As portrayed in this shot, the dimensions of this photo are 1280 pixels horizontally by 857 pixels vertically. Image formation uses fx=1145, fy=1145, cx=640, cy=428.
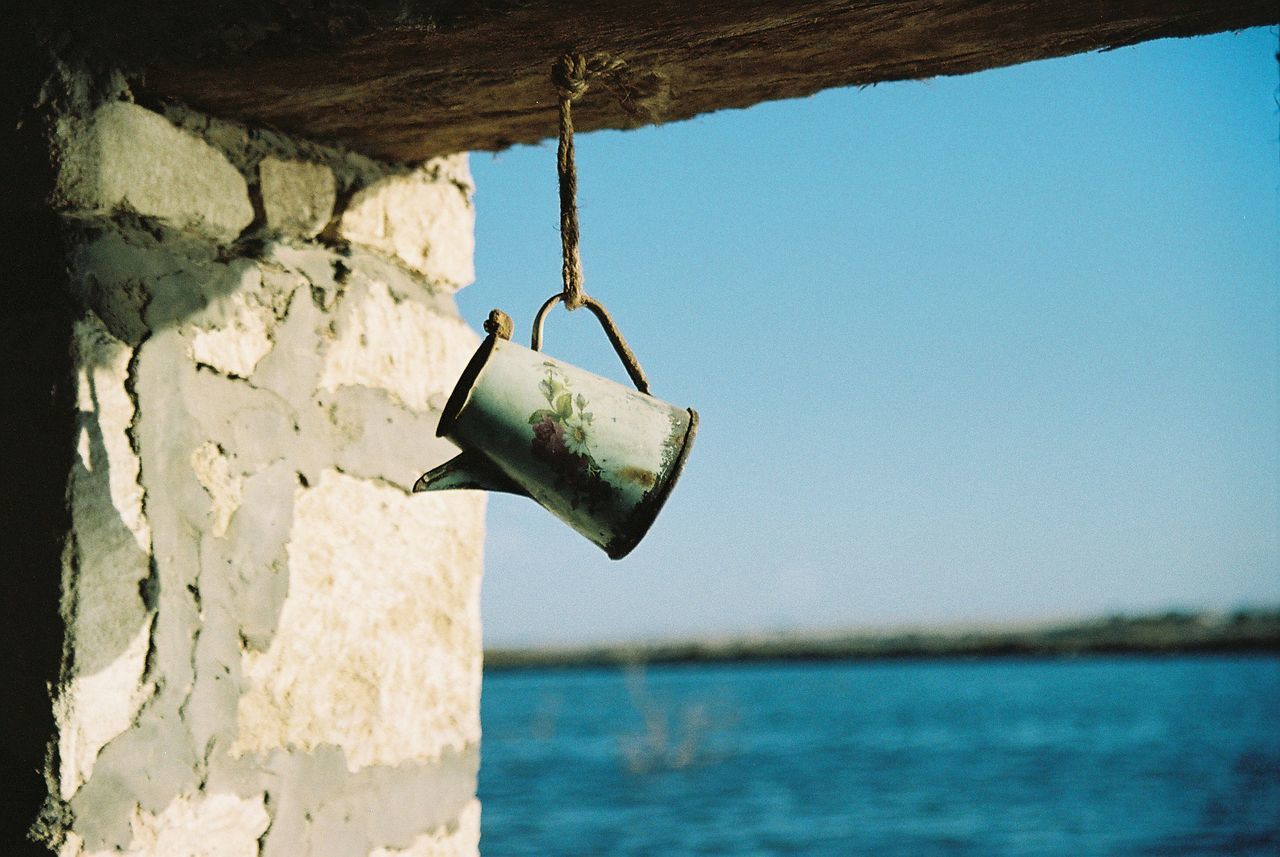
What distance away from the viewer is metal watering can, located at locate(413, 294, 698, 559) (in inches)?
36.9

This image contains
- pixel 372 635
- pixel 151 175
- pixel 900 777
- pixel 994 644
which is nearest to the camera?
pixel 151 175

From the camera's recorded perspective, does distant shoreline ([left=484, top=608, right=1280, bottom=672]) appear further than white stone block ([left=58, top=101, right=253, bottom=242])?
Yes

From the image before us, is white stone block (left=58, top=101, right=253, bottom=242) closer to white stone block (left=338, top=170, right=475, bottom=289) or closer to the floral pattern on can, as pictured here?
white stone block (left=338, top=170, right=475, bottom=289)

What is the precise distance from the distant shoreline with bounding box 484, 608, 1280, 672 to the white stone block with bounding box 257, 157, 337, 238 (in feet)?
131

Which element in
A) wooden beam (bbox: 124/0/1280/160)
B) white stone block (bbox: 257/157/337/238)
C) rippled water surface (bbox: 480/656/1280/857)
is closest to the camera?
wooden beam (bbox: 124/0/1280/160)

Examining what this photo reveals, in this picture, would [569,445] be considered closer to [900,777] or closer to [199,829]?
[199,829]

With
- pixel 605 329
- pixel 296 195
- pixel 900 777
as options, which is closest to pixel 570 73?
pixel 605 329

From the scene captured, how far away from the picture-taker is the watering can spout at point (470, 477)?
98 centimetres

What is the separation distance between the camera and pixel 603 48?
98 cm

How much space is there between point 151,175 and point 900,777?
13683 mm

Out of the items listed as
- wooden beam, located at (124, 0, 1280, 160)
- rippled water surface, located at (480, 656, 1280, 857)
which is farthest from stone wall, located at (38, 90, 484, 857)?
rippled water surface, located at (480, 656, 1280, 857)

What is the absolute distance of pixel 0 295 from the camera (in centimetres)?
101

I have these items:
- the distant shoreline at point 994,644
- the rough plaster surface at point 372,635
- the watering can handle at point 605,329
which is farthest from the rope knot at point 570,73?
the distant shoreline at point 994,644

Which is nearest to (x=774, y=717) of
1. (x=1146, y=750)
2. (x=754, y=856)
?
(x=1146, y=750)
